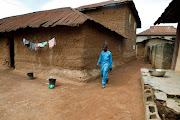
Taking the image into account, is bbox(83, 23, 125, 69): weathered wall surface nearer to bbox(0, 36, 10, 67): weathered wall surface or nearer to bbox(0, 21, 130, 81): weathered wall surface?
bbox(0, 21, 130, 81): weathered wall surface

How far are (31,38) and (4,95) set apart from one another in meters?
3.72

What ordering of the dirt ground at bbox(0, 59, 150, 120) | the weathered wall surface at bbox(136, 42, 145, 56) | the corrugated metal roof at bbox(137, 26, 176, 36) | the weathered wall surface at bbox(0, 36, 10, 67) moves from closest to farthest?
the dirt ground at bbox(0, 59, 150, 120) < the weathered wall surface at bbox(0, 36, 10, 67) < the weathered wall surface at bbox(136, 42, 145, 56) < the corrugated metal roof at bbox(137, 26, 176, 36)

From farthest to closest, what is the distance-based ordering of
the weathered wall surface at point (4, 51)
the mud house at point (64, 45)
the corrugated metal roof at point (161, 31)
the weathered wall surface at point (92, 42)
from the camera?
the corrugated metal roof at point (161, 31) → the weathered wall surface at point (4, 51) → the weathered wall surface at point (92, 42) → the mud house at point (64, 45)

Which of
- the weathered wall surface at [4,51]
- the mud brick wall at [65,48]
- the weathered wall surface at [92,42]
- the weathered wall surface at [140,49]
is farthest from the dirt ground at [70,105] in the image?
the weathered wall surface at [140,49]

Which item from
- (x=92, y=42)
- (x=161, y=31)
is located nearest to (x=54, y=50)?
(x=92, y=42)

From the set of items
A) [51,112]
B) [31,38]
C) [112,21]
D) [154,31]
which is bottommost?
[51,112]

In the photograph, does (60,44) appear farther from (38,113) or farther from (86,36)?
(38,113)

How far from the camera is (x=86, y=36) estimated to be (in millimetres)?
4926

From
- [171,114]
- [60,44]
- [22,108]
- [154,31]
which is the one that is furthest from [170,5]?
[154,31]

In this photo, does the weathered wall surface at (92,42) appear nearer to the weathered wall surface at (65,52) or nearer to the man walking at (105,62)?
the weathered wall surface at (65,52)

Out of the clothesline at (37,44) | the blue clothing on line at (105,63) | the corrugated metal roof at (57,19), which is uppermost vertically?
the corrugated metal roof at (57,19)

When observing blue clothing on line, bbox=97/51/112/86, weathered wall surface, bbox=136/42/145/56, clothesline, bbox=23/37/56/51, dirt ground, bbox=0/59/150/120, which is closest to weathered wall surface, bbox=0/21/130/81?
clothesline, bbox=23/37/56/51

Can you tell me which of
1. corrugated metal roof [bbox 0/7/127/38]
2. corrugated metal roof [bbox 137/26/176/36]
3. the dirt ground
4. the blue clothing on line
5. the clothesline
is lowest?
the dirt ground

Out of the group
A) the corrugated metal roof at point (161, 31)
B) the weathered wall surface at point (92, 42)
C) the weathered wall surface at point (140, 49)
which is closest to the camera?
the weathered wall surface at point (92, 42)
